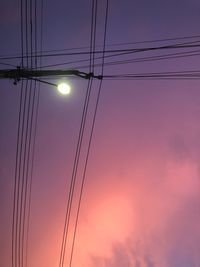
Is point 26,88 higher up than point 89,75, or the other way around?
point 26,88

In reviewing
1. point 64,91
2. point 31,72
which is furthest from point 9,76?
point 64,91

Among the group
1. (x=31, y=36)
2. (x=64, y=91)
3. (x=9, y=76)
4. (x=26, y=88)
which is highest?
(x=31, y=36)

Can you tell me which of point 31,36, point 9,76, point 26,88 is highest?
point 31,36

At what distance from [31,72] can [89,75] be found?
1.32 metres

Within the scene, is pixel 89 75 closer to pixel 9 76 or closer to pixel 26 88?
pixel 9 76

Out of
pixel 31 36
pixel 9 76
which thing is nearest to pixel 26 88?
pixel 31 36

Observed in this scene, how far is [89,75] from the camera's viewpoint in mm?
9578

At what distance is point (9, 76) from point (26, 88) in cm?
622

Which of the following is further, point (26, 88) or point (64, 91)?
point (26, 88)

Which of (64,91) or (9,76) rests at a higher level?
(9,76)

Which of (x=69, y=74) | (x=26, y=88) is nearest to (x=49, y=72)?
(x=69, y=74)

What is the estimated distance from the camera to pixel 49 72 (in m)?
9.29

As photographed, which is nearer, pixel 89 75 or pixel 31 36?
pixel 89 75

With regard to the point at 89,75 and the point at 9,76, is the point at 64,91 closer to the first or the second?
the point at 89,75
